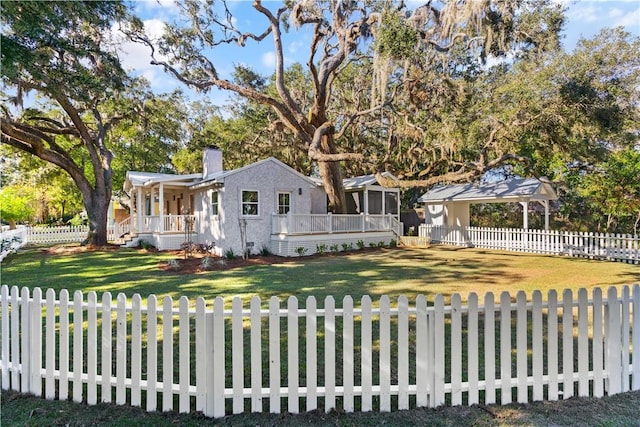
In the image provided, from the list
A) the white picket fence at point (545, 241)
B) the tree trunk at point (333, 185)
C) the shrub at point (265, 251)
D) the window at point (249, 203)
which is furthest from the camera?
the tree trunk at point (333, 185)

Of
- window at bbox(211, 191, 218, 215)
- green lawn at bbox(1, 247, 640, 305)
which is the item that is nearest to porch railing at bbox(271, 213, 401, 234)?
green lawn at bbox(1, 247, 640, 305)

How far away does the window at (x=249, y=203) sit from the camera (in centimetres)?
1434

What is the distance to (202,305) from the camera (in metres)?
2.88

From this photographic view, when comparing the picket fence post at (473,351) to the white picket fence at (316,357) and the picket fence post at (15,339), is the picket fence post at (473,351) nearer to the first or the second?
the white picket fence at (316,357)

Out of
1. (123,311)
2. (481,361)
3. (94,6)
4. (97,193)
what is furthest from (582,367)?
(97,193)

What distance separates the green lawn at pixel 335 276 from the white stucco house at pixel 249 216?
2321mm

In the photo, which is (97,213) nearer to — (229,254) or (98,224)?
(98,224)

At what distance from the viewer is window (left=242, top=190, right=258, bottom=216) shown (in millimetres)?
14344

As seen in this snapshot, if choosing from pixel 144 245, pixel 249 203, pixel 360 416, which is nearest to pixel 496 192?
pixel 249 203

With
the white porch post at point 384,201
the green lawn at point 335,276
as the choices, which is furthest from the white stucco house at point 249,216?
the green lawn at point 335,276

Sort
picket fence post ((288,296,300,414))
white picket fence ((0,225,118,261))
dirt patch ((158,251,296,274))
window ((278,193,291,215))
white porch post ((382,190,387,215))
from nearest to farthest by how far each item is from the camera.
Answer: picket fence post ((288,296,300,414))
dirt patch ((158,251,296,274))
window ((278,193,291,215))
white porch post ((382,190,387,215))
white picket fence ((0,225,118,261))

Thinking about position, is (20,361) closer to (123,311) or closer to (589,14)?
(123,311)

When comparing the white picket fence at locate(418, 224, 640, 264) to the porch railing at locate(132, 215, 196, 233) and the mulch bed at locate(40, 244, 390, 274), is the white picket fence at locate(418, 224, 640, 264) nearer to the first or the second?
the mulch bed at locate(40, 244, 390, 274)

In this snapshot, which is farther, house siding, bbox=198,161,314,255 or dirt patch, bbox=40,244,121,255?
dirt patch, bbox=40,244,121,255
